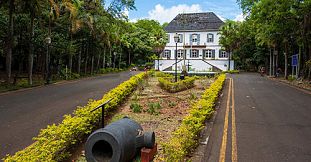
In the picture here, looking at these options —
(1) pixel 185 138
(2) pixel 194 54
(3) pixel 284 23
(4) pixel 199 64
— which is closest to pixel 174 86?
(1) pixel 185 138

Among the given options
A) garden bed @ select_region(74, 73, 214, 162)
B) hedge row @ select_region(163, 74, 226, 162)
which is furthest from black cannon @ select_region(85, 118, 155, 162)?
garden bed @ select_region(74, 73, 214, 162)

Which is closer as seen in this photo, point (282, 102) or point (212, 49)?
point (282, 102)

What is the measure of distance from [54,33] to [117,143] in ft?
72.9

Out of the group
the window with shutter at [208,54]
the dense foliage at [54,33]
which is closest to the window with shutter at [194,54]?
the window with shutter at [208,54]

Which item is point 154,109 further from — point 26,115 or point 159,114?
point 26,115

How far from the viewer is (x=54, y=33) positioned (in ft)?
83.1

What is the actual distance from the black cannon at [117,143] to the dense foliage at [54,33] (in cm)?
1486

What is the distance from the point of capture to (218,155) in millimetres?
6426

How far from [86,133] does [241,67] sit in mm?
50656

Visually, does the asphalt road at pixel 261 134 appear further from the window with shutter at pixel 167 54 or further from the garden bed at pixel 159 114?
the window with shutter at pixel 167 54

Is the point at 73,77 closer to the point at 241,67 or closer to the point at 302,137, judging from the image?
the point at 302,137

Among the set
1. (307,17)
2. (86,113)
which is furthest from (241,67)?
(86,113)

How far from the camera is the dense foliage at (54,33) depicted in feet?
64.4

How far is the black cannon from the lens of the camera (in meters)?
5.14
